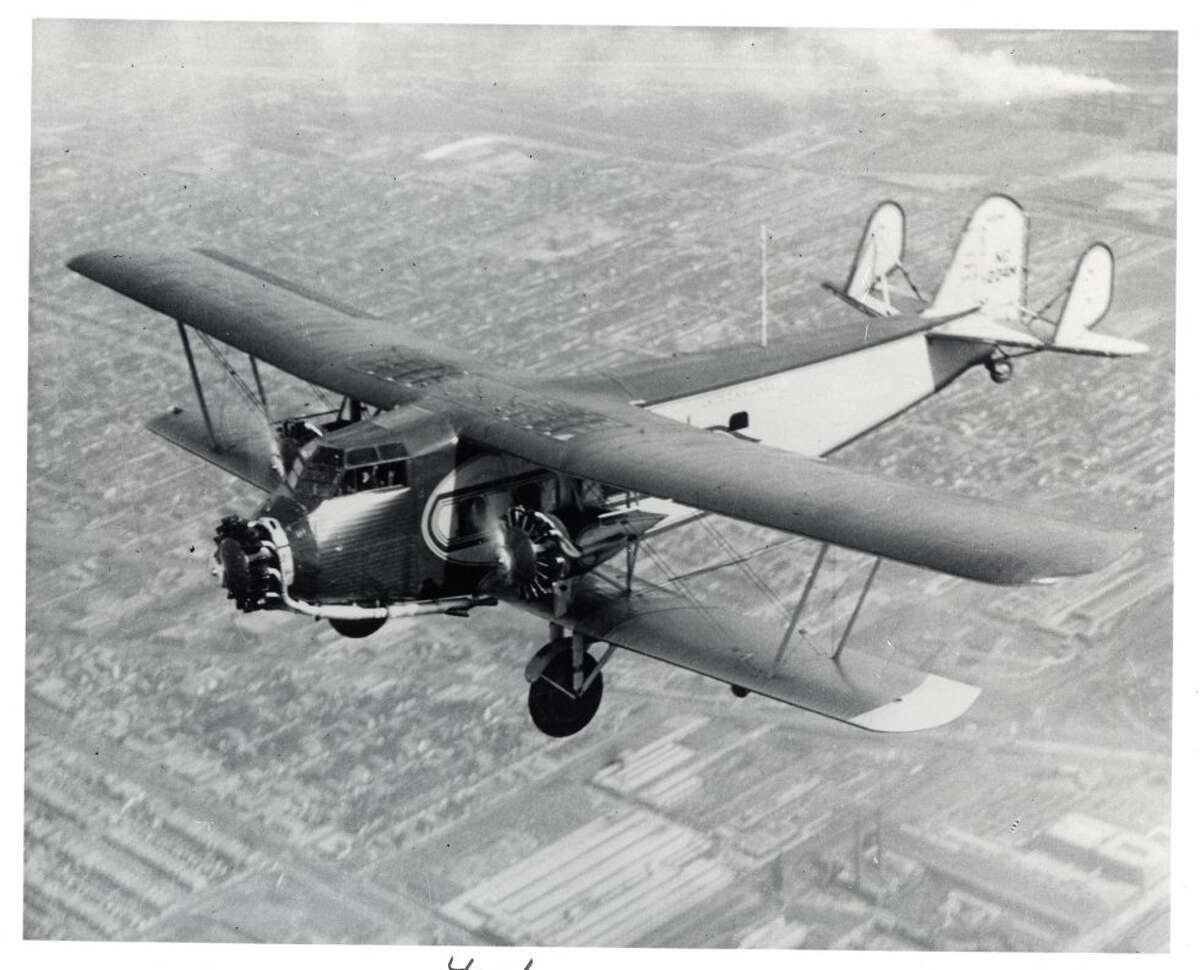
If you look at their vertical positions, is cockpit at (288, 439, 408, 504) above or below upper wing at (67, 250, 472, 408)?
below

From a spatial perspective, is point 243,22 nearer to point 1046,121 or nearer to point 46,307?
point 46,307

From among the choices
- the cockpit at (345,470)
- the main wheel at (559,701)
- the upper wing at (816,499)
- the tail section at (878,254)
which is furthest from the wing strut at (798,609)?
the tail section at (878,254)

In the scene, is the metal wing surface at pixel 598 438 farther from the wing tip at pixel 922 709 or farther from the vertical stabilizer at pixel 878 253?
the wing tip at pixel 922 709

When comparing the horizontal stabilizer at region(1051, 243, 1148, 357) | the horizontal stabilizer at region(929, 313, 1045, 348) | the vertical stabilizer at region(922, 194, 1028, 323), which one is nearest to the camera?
the horizontal stabilizer at region(1051, 243, 1148, 357)

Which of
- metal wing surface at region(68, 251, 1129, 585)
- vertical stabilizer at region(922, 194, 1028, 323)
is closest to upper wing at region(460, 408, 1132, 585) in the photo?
metal wing surface at region(68, 251, 1129, 585)

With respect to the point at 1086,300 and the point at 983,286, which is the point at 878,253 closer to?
the point at 983,286

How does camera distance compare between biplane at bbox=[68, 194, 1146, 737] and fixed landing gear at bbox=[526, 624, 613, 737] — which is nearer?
biplane at bbox=[68, 194, 1146, 737]

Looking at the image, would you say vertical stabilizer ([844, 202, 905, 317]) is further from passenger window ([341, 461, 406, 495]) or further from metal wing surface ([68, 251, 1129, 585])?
passenger window ([341, 461, 406, 495])
